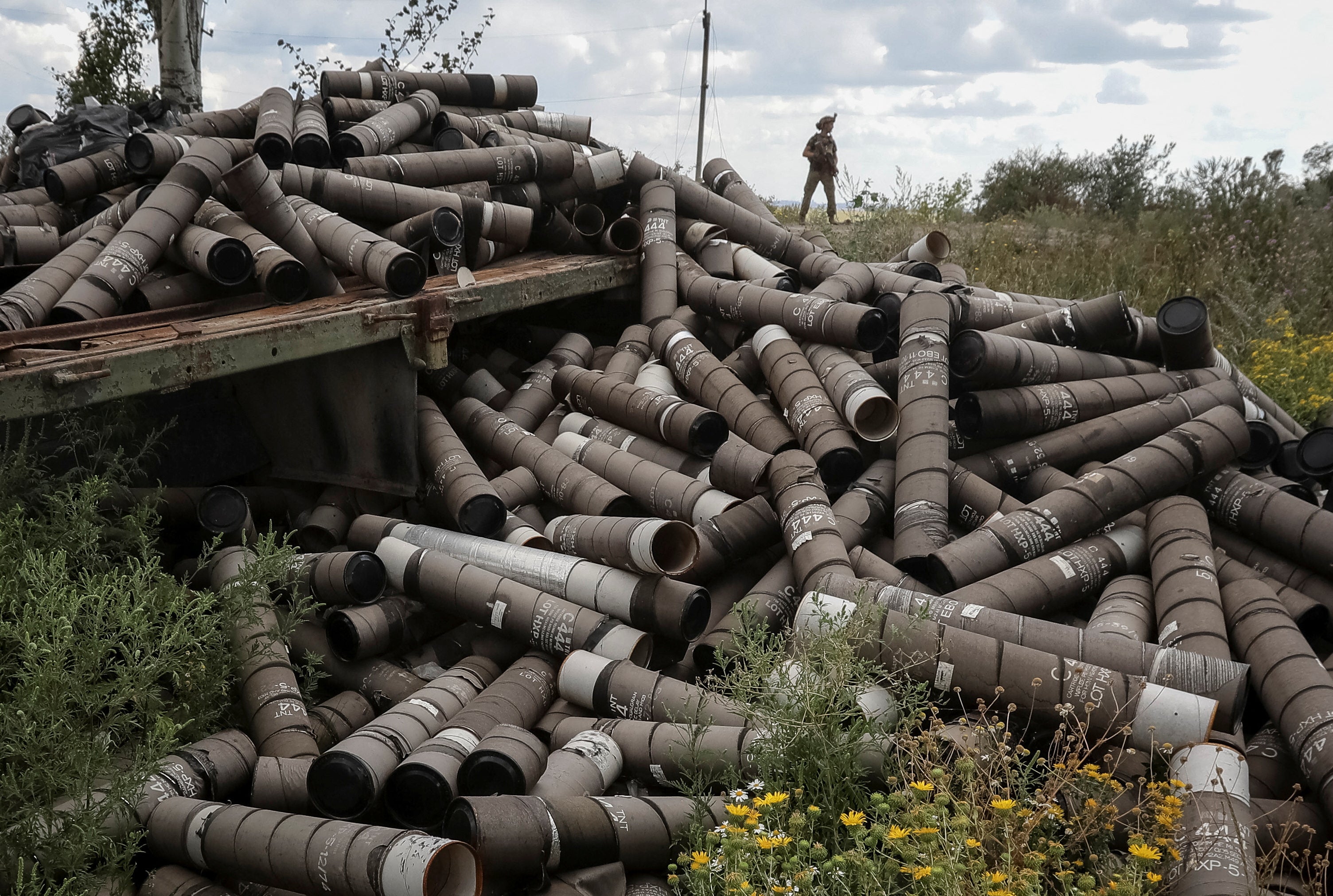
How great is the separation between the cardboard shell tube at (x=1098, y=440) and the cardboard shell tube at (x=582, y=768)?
271 cm

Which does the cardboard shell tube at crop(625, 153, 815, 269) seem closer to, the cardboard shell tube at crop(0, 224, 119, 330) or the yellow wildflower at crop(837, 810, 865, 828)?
the cardboard shell tube at crop(0, 224, 119, 330)

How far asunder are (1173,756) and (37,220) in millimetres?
7437

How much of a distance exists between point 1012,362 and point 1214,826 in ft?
9.79

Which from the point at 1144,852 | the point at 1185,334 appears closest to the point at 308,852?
the point at 1144,852

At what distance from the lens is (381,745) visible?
3.64 metres

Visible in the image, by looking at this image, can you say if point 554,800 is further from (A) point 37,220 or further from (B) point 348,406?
(A) point 37,220

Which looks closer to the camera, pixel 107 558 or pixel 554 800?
pixel 554 800

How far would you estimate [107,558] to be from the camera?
4.07m

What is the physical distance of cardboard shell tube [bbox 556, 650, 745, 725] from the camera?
151 inches

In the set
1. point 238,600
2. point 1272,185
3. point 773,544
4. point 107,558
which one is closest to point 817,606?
point 773,544

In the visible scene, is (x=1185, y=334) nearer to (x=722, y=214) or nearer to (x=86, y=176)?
(x=722, y=214)

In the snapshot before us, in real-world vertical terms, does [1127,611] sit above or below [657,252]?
below

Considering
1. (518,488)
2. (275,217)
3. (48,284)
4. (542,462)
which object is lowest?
(518,488)

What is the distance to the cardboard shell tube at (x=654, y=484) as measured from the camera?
4.96 m
